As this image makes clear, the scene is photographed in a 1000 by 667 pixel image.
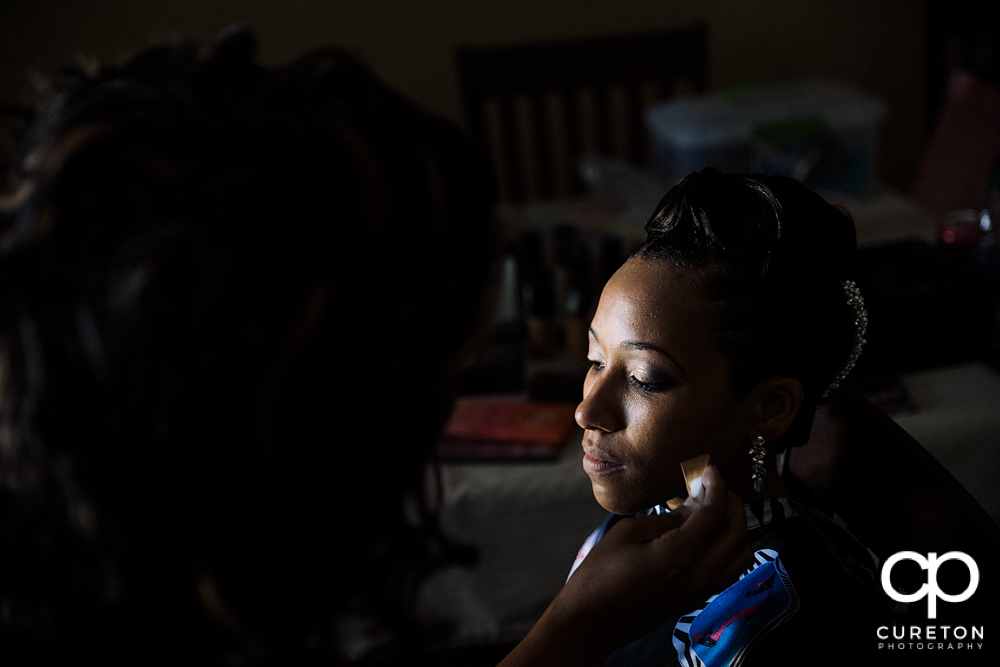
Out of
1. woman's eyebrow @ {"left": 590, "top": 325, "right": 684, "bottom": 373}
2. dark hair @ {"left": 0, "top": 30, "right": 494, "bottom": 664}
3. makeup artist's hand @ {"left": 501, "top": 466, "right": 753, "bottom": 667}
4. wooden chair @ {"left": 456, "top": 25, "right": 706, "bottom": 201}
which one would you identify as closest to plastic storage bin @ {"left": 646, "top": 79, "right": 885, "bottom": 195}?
wooden chair @ {"left": 456, "top": 25, "right": 706, "bottom": 201}

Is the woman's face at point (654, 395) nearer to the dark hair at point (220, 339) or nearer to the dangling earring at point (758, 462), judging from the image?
the dangling earring at point (758, 462)

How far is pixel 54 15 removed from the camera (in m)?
2.07

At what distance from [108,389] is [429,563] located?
21 centimetres

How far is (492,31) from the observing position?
2.29m

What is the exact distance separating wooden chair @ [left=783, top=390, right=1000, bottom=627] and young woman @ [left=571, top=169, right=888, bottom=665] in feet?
0.12

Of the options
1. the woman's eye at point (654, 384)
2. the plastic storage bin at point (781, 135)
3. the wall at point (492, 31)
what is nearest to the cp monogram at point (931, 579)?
the woman's eye at point (654, 384)

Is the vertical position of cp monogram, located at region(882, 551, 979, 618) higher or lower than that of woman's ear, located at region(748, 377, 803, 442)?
lower

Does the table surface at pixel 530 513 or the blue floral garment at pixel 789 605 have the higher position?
the blue floral garment at pixel 789 605

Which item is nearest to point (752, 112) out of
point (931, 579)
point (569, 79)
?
point (569, 79)

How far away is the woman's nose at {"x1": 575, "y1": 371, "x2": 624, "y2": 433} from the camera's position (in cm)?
70

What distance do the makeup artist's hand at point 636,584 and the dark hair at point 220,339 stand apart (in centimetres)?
21

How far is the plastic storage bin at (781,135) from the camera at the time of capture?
63.2 inches

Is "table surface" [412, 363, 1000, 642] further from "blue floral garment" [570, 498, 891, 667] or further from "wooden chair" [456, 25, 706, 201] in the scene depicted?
"wooden chair" [456, 25, 706, 201]

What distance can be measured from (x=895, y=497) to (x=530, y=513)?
1.58ft
